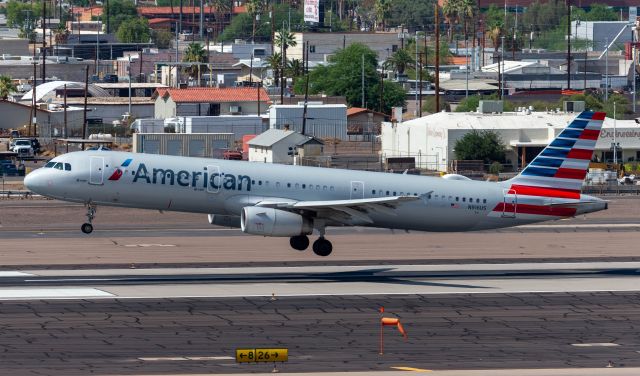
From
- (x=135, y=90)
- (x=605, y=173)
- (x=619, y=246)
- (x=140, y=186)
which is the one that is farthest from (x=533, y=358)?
(x=135, y=90)

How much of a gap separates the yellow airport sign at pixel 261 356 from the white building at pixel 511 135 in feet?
249

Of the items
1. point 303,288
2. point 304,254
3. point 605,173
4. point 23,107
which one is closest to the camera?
point 303,288

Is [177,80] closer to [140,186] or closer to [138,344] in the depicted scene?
[140,186]

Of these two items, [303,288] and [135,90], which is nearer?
[303,288]

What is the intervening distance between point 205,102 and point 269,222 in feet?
328

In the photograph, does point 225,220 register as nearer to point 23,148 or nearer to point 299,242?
point 299,242

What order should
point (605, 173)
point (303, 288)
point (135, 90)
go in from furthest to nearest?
point (135, 90)
point (605, 173)
point (303, 288)

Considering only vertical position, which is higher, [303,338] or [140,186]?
[140,186]

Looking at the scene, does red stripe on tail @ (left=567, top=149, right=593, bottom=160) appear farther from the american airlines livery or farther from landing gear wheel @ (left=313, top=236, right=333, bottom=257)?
landing gear wheel @ (left=313, top=236, right=333, bottom=257)

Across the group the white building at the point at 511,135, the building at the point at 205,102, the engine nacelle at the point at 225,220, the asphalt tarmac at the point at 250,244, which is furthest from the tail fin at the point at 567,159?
the building at the point at 205,102

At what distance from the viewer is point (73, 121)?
15150cm

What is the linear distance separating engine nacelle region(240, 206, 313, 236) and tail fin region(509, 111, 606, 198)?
1089cm

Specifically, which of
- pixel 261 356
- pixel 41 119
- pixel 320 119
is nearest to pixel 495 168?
pixel 320 119

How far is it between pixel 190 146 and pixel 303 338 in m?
74.0
